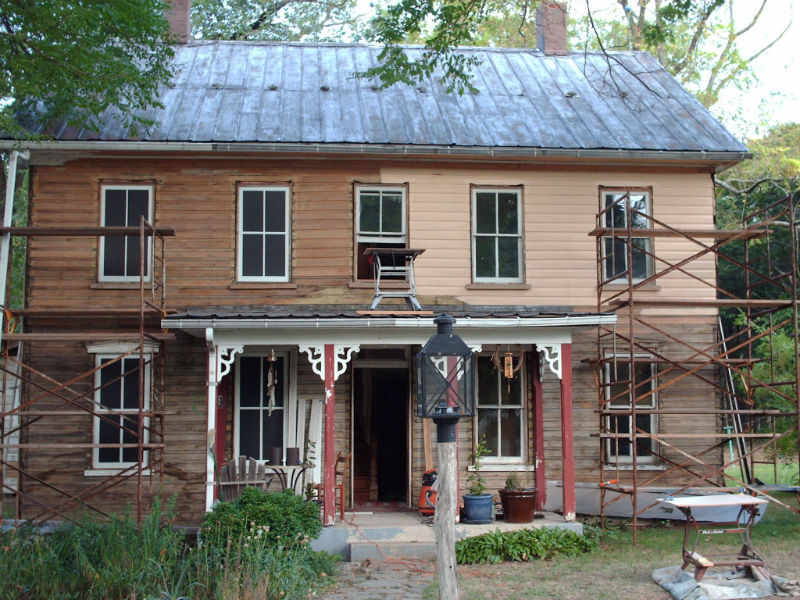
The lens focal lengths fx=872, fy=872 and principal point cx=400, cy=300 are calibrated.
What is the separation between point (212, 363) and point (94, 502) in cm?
312

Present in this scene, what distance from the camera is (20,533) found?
11141 mm

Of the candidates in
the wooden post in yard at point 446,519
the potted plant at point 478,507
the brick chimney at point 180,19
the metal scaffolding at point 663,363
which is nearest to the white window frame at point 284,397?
the potted plant at point 478,507

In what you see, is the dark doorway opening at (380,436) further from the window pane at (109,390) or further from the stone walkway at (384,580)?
the window pane at (109,390)

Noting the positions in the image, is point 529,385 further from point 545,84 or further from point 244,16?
point 244,16

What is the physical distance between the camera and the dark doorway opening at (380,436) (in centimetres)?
1479

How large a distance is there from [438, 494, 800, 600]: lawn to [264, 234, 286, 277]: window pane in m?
A: 5.53

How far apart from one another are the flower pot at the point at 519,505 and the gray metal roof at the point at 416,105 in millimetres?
5406

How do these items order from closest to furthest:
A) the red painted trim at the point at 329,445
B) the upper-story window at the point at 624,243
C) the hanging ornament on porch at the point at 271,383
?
the red painted trim at the point at 329,445, the hanging ornament on porch at the point at 271,383, the upper-story window at the point at 624,243

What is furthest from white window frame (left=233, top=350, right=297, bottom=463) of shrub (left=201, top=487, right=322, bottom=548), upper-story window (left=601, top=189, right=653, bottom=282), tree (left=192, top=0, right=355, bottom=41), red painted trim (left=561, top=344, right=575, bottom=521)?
tree (left=192, top=0, right=355, bottom=41)

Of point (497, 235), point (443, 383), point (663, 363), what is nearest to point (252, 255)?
point (497, 235)

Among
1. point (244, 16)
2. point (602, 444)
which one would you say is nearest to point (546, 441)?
point (602, 444)

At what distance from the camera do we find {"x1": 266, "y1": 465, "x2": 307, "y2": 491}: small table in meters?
12.4

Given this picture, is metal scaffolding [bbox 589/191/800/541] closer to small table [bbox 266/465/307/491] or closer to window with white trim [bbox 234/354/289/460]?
small table [bbox 266/465/307/491]

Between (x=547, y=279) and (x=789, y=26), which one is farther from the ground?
(x=789, y=26)
